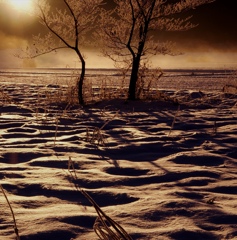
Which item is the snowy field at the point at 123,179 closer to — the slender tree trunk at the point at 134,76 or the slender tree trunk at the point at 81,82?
the slender tree trunk at the point at 81,82

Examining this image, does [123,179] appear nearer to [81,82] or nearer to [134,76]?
[81,82]

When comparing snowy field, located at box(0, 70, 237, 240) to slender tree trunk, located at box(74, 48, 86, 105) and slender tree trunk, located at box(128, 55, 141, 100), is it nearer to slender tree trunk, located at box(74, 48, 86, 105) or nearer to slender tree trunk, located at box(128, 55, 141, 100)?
slender tree trunk, located at box(74, 48, 86, 105)

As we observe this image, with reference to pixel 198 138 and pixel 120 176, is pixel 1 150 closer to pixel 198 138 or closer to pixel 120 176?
pixel 120 176

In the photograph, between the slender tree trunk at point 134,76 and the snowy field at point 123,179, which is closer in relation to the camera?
the snowy field at point 123,179

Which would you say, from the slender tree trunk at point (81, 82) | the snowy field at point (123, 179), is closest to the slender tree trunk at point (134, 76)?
the slender tree trunk at point (81, 82)

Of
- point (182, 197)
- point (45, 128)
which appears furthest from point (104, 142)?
point (182, 197)

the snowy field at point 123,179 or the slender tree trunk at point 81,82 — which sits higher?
the slender tree trunk at point 81,82

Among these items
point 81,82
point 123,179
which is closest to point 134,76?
point 81,82

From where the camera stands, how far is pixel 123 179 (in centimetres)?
318

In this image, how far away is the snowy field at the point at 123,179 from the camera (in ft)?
7.32

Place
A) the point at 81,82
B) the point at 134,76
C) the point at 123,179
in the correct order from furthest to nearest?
the point at 134,76
the point at 81,82
the point at 123,179

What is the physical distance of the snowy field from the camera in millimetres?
2232

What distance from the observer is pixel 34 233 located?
210cm

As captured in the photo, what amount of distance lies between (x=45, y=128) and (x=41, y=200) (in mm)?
3070
